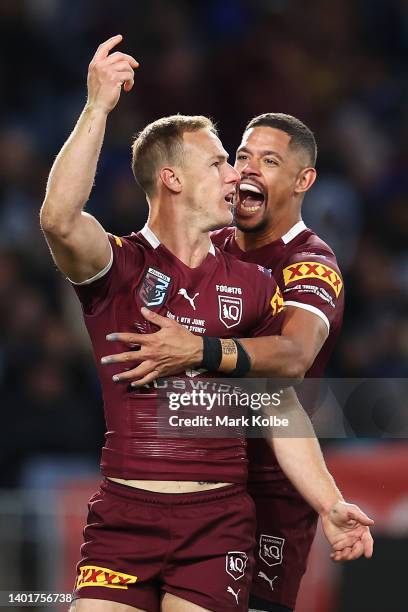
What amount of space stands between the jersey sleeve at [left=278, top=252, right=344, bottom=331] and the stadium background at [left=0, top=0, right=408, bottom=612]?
188 cm

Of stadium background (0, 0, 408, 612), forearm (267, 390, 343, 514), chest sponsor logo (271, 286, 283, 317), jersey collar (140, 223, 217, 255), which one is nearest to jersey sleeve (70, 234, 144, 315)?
jersey collar (140, 223, 217, 255)

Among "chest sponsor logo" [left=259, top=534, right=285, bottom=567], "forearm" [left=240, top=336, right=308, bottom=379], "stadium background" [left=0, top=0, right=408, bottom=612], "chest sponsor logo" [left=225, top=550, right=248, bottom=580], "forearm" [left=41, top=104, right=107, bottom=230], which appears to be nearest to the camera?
"forearm" [left=41, top=104, right=107, bottom=230]

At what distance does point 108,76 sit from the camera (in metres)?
3.79

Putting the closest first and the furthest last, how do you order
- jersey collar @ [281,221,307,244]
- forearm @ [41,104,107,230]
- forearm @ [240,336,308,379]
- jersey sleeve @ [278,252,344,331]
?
forearm @ [41,104,107,230]
forearm @ [240,336,308,379]
jersey sleeve @ [278,252,344,331]
jersey collar @ [281,221,307,244]

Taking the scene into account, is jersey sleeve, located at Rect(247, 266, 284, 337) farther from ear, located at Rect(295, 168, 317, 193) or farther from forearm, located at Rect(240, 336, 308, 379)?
ear, located at Rect(295, 168, 317, 193)

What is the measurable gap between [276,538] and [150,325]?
1192 millimetres

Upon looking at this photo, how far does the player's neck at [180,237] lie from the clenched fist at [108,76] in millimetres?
513

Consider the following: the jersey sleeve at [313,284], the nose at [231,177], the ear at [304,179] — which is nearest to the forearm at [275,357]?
the jersey sleeve at [313,284]

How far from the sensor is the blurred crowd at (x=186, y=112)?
8.00 metres

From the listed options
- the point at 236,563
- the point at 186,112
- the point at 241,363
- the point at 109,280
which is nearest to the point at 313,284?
the point at 241,363

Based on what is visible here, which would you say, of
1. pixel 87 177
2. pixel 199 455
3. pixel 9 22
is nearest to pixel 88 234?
pixel 87 177

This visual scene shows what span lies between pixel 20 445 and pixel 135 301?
12.6 feet

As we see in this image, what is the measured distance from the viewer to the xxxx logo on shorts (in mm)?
3791

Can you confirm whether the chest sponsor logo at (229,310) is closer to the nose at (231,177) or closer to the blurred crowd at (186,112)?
the nose at (231,177)
